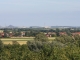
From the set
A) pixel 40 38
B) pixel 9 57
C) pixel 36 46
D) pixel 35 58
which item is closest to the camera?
pixel 35 58

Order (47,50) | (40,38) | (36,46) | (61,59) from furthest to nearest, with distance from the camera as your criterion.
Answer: (40,38), (36,46), (47,50), (61,59)

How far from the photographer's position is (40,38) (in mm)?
71875

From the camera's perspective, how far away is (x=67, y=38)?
7312 centimetres

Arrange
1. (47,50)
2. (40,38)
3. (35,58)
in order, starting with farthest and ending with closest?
(40,38), (47,50), (35,58)

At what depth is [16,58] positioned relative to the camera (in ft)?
104

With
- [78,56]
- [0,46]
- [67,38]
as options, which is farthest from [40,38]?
[78,56]

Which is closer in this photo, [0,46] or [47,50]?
[47,50]

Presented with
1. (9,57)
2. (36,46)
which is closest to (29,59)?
(9,57)

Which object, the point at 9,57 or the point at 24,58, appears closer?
the point at 24,58

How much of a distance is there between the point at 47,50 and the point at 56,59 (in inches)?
440

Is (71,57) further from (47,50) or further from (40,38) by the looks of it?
(40,38)

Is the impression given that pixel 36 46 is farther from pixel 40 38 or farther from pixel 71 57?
pixel 71 57

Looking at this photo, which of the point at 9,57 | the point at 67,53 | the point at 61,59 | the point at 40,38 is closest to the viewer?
the point at 61,59

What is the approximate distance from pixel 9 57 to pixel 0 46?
24.7 metres
